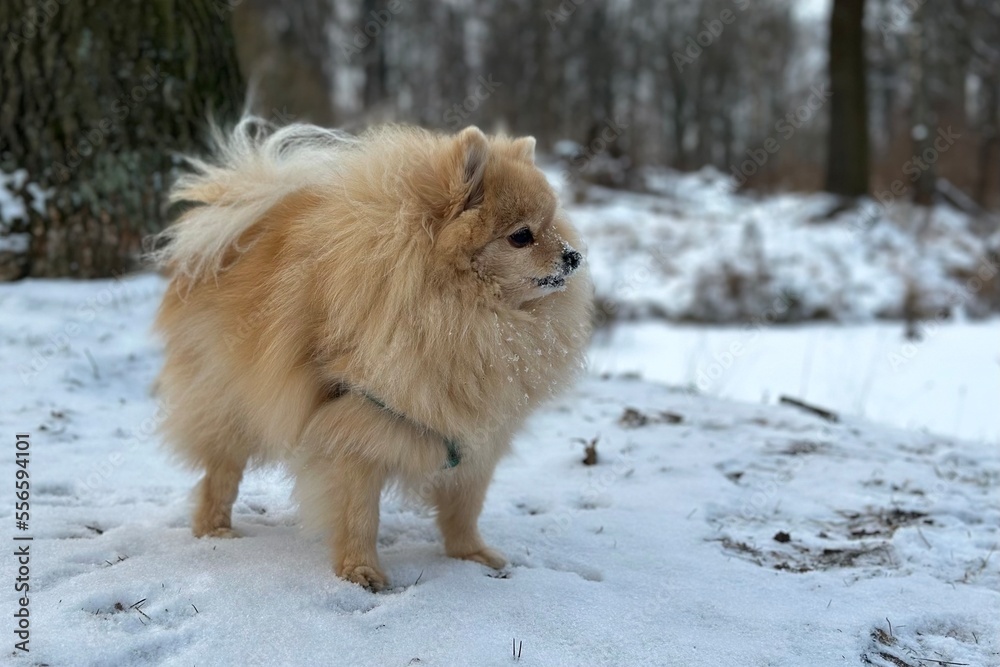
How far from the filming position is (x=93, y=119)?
15.9 ft

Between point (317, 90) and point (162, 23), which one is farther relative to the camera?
point (317, 90)

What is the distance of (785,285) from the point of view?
34.0ft

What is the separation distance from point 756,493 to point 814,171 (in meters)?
18.9

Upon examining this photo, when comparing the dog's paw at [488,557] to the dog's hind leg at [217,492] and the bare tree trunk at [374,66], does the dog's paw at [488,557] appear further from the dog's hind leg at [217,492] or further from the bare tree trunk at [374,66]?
the bare tree trunk at [374,66]

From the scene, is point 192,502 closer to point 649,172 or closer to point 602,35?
point 649,172

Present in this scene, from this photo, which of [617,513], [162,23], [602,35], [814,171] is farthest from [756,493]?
[602,35]

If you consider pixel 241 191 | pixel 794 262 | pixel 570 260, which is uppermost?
pixel 241 191

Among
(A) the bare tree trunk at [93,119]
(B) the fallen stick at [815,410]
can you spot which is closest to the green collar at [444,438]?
(A) the bare tree trunk at [93,119]

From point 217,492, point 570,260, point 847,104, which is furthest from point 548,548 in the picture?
point 847,104

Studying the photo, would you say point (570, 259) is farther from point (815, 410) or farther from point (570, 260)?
point (815, 410)

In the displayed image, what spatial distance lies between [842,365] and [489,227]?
6.27 meters

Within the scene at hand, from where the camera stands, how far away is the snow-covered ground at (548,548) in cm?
221

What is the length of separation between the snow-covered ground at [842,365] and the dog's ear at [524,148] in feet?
10.9

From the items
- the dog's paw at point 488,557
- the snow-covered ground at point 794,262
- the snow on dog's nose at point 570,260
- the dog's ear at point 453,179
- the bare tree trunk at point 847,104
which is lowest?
the dog's paw at point 488,557
